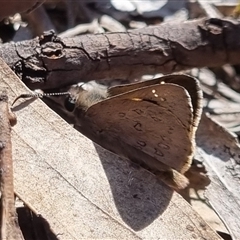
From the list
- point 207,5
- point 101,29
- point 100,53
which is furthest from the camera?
point 207,5

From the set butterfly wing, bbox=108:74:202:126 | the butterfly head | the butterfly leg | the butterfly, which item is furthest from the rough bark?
the butterfly leg

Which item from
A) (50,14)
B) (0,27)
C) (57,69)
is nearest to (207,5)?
(50,14)

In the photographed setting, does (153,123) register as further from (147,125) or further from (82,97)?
(82,97)

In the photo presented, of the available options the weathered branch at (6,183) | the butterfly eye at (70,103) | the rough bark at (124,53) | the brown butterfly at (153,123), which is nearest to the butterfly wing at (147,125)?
the brown butterfly at (153,123)

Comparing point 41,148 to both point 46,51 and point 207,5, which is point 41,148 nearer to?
point 46,51

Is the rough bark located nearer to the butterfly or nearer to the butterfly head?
the butterfly head

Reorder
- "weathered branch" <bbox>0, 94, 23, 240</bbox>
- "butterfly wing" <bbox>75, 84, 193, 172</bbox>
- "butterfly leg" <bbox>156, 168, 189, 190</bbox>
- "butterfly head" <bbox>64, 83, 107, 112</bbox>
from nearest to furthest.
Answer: "weathered branch" <bbox>0, 94, 23, 240</bbox> → "butterfly wing" <bbox>75, 84, 193, 172</bbox> → "butterfly leg" <bbox>156, 168, 189, 190</bbox> → "butterfly head" <bbox>64, 83, 107, 112</bbox>

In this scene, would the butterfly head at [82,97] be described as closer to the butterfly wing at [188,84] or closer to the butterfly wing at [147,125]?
the butterfly wing at [147,125]

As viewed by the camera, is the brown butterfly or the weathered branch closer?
the weathered branch
